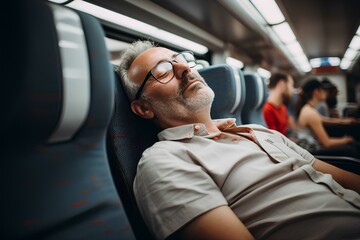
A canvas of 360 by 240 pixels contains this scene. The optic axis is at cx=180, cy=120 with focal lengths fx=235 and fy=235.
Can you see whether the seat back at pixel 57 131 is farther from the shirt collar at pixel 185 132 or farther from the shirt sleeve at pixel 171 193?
the shirt collar at pixel 185 132

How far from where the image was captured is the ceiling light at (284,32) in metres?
3.66

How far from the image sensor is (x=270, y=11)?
9.89ft

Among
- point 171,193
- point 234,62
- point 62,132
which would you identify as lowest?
point 171,193

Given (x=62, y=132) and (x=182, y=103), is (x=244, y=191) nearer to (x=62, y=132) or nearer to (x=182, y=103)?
(x=182, y=103)

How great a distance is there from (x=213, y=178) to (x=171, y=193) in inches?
7.9

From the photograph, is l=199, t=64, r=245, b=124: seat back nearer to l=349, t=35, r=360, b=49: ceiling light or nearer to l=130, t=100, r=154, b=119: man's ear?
l=130, t=100, r=154, b=119: man's ear

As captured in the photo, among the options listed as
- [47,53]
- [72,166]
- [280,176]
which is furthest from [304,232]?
[47,53]

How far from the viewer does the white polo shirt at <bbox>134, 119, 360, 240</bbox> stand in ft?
2.37

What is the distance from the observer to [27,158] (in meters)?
0.52

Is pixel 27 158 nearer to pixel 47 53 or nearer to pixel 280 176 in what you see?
pixel 47 53

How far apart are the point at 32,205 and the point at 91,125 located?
0.22m

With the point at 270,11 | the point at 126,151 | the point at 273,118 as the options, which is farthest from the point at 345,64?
the point at 126,151

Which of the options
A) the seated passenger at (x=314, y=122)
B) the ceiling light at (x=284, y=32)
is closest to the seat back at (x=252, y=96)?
the seated passenger at (x=314, y=122)

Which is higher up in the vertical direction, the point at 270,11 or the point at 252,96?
the point at 270,11
